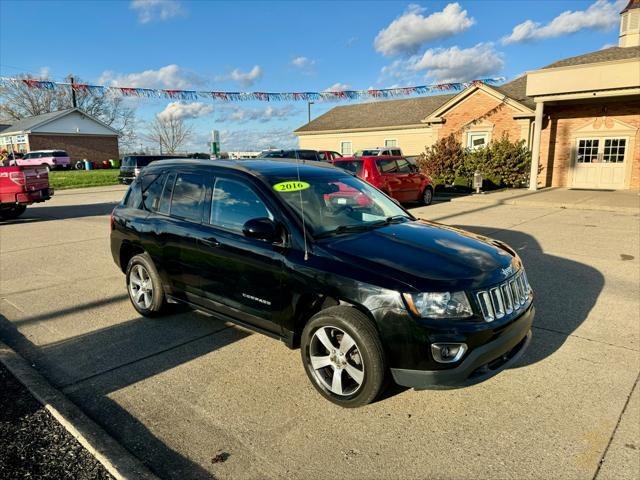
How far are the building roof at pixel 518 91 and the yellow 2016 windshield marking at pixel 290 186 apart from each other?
782 inches

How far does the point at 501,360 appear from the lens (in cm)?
323

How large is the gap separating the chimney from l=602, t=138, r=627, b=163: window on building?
5959 millimetres

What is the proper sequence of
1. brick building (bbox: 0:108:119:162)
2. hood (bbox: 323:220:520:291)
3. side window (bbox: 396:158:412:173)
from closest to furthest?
hood (bbox: 323:220:520:291) → side window (bbox: 396:158:412:173) → brick building (bbox: 0:108:119:162)

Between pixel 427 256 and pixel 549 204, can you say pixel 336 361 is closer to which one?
pixel 427 256

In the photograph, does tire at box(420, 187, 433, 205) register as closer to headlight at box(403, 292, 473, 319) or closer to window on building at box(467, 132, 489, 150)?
window on building at box(467, 132, 489, 150)

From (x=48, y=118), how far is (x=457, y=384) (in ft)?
188

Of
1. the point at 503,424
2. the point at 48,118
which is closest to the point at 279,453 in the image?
the point at 503,424

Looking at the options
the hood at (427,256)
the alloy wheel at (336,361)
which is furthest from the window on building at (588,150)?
the alloy wheel at (336,361)

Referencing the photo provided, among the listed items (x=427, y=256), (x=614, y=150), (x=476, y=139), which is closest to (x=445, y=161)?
(x=476, y=139)

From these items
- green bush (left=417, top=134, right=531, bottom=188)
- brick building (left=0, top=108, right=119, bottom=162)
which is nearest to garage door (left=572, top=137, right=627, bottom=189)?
green bush (left=417, top=134, right=531, bottom=188)

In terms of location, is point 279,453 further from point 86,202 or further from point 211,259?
point 86,202

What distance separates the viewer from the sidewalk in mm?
13406

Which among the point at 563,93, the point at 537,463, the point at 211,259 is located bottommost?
the point at 537,463

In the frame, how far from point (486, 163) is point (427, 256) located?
730 inches
